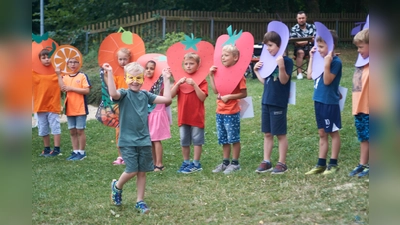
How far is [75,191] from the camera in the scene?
6.76m

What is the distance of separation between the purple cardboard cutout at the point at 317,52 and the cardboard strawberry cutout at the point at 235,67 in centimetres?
94

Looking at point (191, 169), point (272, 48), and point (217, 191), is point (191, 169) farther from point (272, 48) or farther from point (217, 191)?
point (272, 48)

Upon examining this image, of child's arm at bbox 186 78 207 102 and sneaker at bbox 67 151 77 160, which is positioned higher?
child's arm at bbox 186 78 207 102

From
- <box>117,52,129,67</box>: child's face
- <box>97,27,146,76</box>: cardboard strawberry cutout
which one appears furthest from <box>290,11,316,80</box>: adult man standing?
<box>117,52,129,67</box>: child's face

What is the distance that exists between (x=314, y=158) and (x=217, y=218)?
2.71 metres

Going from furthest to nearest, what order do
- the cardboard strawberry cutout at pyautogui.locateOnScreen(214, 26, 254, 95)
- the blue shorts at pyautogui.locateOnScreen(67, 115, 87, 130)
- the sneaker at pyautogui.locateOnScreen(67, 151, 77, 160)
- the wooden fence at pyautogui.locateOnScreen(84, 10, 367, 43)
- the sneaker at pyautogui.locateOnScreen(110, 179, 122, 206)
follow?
1. the wooden fence at pyautogui.locateOnScreen(84, 10, 367, 43)
2. the sneaker at pyautogui.locateOnScreen(67, 151, 77, 160)
3. the blue shorts at pyautogui.locateOnScreen(67, 115, 87, 130)
4. the cardboard strawberry cutout at pyautogui.locateOnScreen(214, 26, 254, 95)
5. the sneaker at pyautogui.locateOnScreen(110, 179, 122, 206)

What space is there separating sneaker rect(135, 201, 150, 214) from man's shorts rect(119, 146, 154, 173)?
36cm

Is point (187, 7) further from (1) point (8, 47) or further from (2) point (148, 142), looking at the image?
(1) point (8, 47)

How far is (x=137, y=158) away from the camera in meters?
5.74

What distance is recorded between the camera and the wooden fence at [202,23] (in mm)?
21281

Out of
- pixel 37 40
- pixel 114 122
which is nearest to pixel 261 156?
pixel 114 122

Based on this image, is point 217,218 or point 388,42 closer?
point 388,42

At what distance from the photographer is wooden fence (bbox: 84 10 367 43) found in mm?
21281

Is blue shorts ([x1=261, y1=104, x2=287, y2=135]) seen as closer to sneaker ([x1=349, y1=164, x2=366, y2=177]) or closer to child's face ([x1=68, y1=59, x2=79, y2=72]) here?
sneaker ([x1=349, y1=164, x2=366, y2=177])
